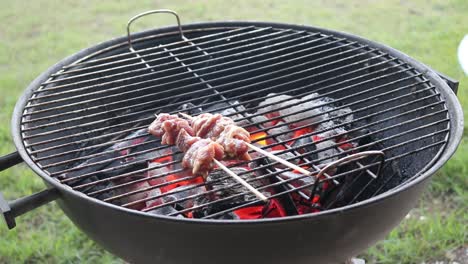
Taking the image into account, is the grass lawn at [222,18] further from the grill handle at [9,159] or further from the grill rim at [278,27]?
the grill handle at [9,159]

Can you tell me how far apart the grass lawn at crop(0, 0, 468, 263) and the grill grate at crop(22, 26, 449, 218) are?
1.00 meters

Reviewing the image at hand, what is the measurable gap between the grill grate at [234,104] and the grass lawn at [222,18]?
1.00 meters

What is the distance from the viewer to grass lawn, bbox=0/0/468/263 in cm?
329

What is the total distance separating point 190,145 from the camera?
2.16 m

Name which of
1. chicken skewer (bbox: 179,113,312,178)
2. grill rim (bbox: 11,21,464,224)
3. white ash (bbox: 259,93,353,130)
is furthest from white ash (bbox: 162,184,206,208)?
white ash (bbox: 259,93,353,130)

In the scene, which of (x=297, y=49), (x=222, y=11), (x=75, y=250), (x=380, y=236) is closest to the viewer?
(x=380, y=236)

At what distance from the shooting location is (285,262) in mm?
1806

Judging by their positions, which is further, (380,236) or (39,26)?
(39,26)

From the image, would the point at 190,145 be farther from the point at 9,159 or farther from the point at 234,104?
the point at 9,159

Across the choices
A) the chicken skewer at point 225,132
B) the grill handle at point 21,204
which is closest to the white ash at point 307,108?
the chicken skewer at point 225,132

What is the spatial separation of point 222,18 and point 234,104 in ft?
12.6

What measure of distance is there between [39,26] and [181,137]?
5.00m

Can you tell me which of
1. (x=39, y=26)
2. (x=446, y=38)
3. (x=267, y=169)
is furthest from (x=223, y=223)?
(x=39, y=26)

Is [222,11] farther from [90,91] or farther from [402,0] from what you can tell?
[90,91]
